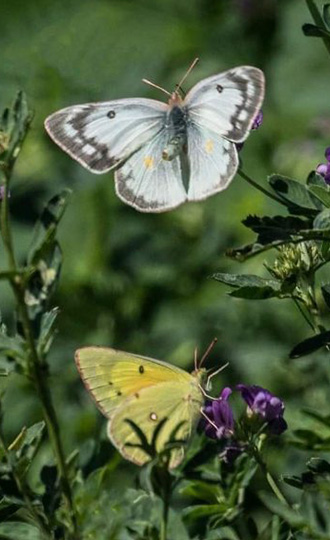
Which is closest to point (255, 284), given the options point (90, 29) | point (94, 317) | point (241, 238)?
point (94, 317)

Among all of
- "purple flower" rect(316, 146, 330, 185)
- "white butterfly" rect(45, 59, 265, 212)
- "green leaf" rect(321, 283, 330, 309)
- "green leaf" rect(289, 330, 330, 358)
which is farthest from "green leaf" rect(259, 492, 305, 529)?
"white butterfly" rect(45, 59, 265, 212)

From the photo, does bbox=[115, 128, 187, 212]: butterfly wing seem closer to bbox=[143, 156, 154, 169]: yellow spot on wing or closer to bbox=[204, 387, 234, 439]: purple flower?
bbox=[143, 156, 154, 169]: yellow spot on wing

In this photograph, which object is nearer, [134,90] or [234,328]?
[234,328]

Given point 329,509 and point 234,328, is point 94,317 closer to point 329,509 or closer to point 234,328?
point 234,328

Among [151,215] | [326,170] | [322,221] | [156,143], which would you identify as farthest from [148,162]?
[151,215]

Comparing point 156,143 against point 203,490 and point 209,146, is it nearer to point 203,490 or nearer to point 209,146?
point 209,146

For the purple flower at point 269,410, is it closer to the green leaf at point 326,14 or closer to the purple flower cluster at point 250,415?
the purple flower cluster at point 250,415
